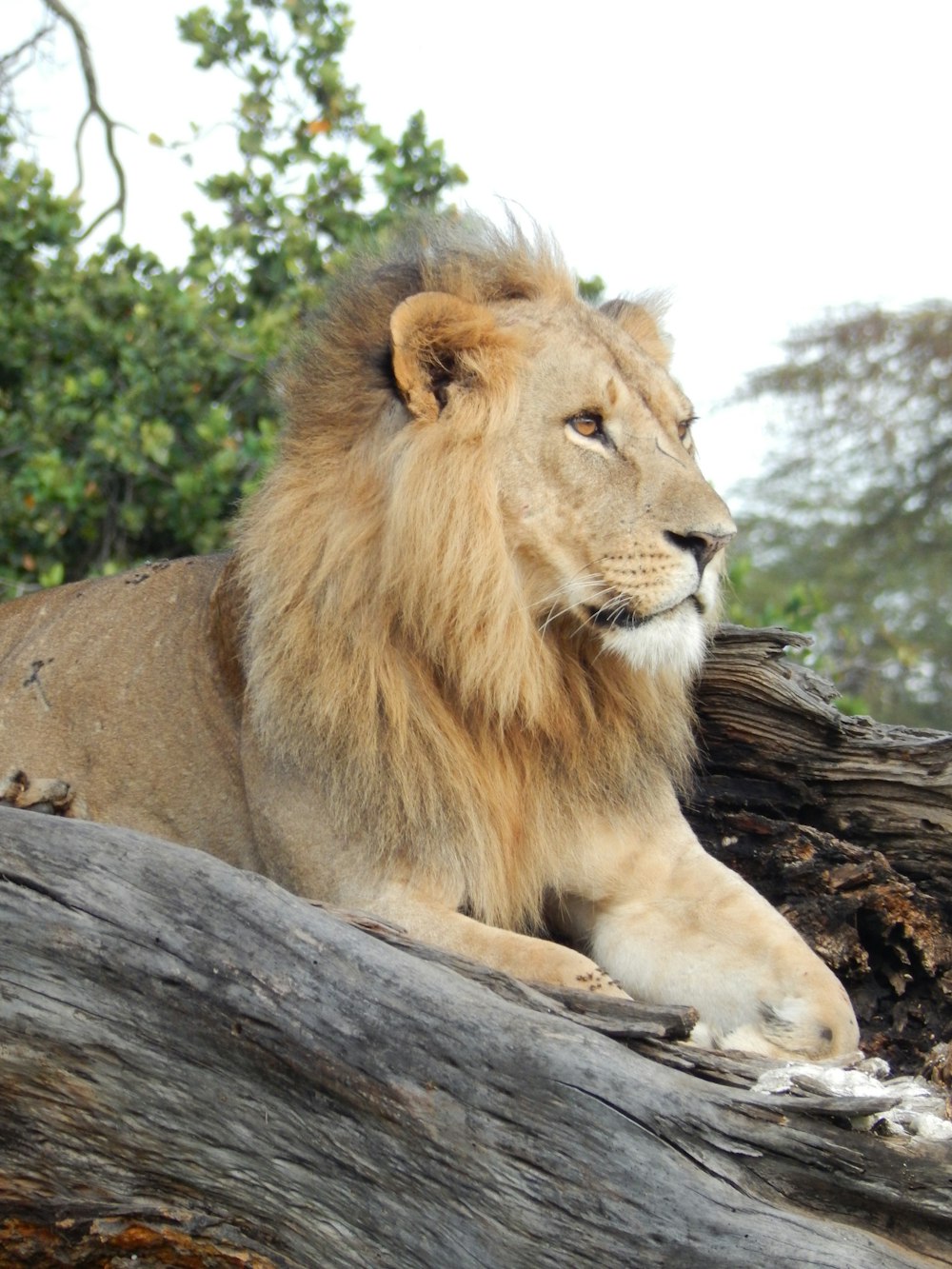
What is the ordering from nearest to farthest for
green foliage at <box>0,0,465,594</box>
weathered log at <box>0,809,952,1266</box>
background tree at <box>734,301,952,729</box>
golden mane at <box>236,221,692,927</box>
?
weathered log at <box>0,809,952,1266</box>
golden mane at <box>236,221,692,927</box>
green foliage at <box>0,0,465,594</box>
background tree at <box>734,301,952,729</box>

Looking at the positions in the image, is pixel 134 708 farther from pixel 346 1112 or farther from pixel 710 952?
pixel 346 1112

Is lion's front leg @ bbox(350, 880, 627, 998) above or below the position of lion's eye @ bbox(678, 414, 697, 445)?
below

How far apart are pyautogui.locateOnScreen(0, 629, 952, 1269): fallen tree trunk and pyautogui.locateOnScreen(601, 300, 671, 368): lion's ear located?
1878 millimetres

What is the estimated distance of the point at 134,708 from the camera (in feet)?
12.8

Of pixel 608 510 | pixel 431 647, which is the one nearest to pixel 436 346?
pixel 608 510

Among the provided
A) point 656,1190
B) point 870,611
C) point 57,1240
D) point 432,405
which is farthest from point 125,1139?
point 870,611

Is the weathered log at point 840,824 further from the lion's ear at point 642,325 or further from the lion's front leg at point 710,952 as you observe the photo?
the lion's ear at point 642,325

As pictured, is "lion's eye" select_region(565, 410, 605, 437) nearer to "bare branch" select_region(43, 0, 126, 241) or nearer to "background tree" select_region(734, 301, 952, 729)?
"bare branch" select_region(43, 0, 126, 241)

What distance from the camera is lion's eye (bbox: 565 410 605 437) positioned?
3182 mm

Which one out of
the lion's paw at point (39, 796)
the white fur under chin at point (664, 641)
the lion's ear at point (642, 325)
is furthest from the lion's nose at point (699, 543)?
the lion's paw at point (39, 796)

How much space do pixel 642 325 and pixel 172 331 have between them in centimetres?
367

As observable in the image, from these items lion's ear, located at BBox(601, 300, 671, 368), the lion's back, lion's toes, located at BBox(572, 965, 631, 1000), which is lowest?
lion's toes, located at BBox(572, 965, 631, 1000)

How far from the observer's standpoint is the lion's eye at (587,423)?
3.18m

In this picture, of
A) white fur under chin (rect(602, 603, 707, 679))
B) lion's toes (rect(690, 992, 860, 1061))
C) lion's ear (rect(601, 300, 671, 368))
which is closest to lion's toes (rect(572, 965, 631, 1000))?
lion's toes (rect(690, 992, 860, 1061))
